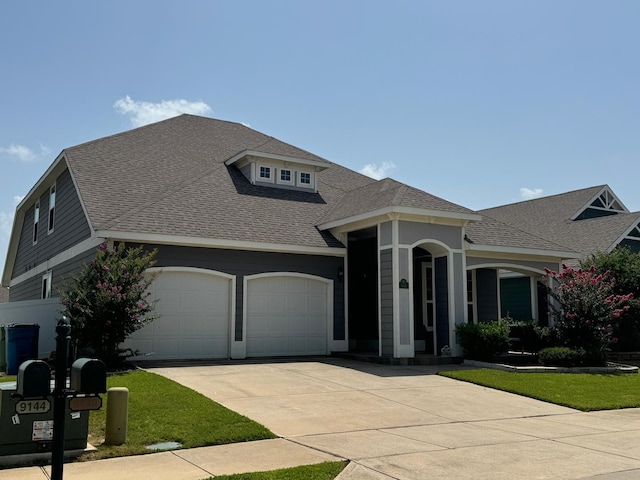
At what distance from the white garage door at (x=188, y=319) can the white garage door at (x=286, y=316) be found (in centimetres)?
78

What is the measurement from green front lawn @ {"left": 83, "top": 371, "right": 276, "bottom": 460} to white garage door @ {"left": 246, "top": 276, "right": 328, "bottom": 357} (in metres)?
6.37

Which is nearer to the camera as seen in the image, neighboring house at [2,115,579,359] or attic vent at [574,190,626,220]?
neighboring house at [2,115,579,359]

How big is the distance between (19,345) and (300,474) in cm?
1007

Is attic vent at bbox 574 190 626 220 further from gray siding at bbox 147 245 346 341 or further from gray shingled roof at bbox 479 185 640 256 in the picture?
gray siding at bbox 147 245 346 341

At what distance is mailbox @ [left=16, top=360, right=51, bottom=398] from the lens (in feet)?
15.6

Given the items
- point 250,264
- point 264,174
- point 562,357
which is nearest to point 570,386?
point 562,357

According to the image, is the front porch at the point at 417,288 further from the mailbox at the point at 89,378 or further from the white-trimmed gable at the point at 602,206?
the mailbox at the point at 89,378

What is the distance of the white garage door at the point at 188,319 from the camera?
15742mm

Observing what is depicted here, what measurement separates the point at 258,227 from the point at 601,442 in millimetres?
11142

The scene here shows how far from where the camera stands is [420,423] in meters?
9.53

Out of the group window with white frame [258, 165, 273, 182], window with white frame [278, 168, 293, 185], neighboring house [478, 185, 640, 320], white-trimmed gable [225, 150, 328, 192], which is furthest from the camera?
neighboring house [478, 185, 640, 320]

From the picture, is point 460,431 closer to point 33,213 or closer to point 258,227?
point 258,227

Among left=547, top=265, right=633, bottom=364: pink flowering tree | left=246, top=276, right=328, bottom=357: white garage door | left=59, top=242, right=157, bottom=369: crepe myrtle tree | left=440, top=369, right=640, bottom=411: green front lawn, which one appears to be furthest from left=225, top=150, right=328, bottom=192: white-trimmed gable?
left=440, top=369, right=640, bottom=411: green front lawn

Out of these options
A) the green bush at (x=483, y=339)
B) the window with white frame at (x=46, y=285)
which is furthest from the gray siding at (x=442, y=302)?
the window with white frame at (x=46, y=285)
